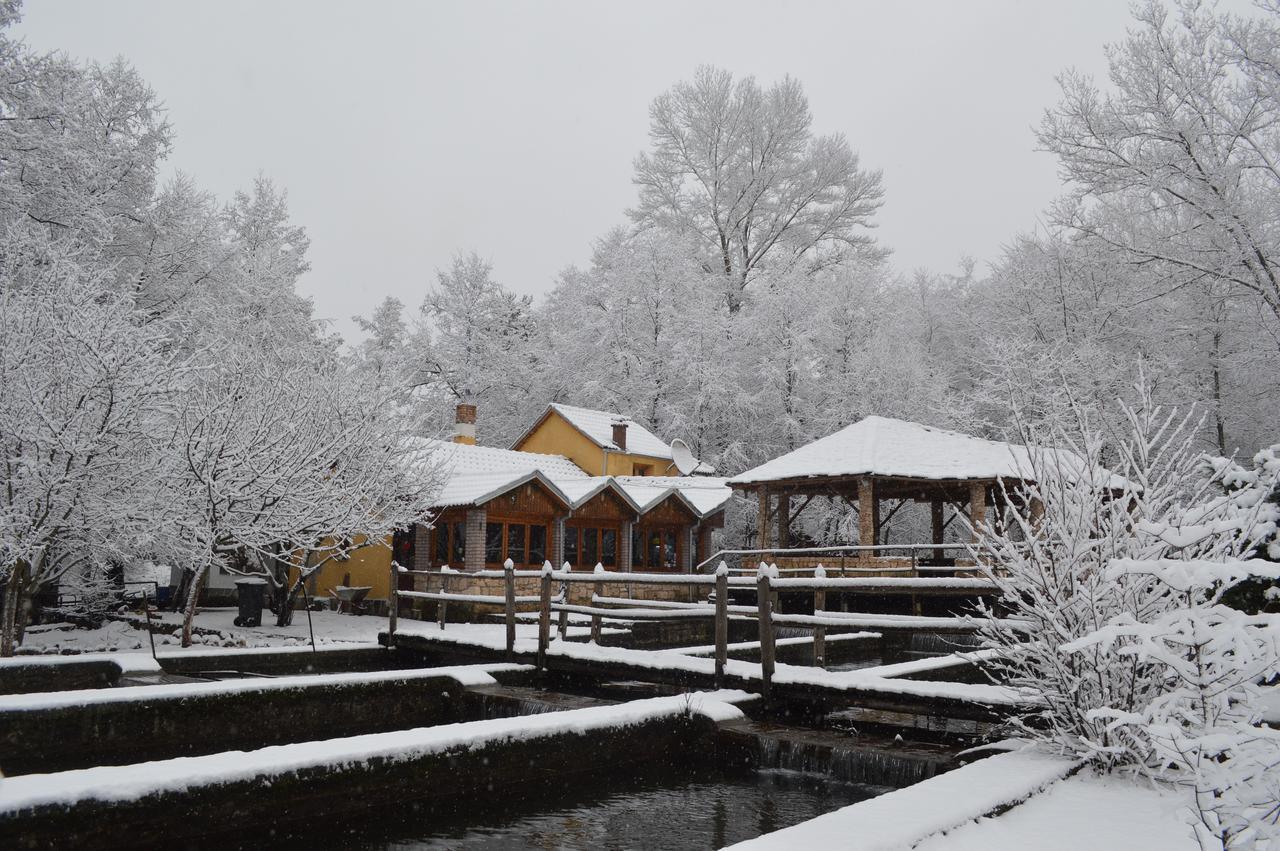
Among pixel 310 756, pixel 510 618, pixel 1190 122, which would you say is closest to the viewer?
pixel 310 756

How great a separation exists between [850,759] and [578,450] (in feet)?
80.0

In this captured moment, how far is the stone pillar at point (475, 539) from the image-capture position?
21.9m

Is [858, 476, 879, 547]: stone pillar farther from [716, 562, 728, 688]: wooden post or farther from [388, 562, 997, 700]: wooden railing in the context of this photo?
[716, 562, 728, 688]: wooden post

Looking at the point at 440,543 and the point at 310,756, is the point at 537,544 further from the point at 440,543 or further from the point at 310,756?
the point at 310,756

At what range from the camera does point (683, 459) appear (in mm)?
32656

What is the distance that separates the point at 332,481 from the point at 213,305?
29.4 ft

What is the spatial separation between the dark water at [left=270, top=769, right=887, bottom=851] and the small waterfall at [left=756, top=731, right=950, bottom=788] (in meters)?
0.08

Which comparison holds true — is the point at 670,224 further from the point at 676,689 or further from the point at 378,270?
the point at 378,270

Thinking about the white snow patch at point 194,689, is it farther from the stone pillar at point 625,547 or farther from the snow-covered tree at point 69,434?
the stone pillar at point 625,547

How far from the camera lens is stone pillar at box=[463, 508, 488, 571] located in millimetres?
21906

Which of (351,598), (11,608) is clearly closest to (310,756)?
(11,608)

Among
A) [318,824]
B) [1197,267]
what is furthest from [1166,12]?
[318,824]

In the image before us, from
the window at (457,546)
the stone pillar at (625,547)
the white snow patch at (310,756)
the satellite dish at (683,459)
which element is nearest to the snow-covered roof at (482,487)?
the window at (457,546)

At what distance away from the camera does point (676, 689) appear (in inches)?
444
